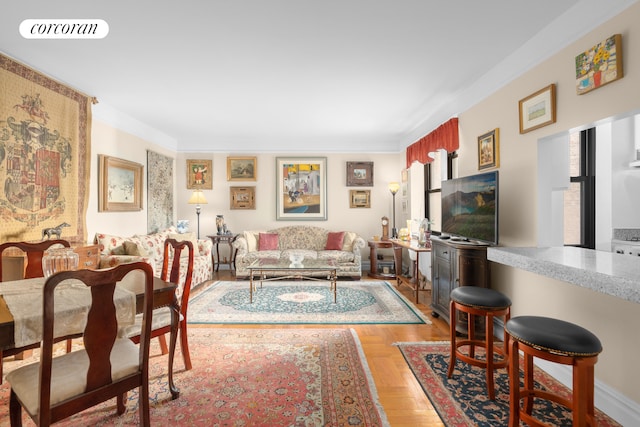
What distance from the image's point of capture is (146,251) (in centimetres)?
437

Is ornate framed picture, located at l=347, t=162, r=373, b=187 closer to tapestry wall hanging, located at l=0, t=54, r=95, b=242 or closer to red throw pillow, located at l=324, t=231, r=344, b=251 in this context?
red throw pillow, located at l=324, t=231, r=344, b=251

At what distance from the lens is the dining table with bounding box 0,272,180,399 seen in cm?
138

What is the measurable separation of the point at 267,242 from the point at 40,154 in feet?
11.9

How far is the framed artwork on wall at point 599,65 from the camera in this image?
1.88 m

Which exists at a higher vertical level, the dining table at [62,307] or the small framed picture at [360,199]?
the small framed picture at [360,199]

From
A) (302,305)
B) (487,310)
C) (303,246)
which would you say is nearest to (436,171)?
(303,246)

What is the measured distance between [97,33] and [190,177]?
4.22m

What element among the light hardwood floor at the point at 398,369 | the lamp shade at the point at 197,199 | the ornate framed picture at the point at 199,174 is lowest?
the light hardwood floor at the point at 398,369

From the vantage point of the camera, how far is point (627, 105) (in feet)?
6.08

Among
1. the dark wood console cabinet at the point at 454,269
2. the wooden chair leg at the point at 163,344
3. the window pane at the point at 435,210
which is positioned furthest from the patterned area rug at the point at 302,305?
the window pane at the point at 435,210

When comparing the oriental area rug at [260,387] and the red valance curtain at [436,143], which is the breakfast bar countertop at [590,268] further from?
the red valance curtain at [436,143]

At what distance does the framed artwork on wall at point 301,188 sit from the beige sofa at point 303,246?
13.5 inches

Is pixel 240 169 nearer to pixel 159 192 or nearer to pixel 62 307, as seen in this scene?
pixel 159 192

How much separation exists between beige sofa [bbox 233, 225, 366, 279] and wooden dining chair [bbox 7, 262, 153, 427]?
385 cm
